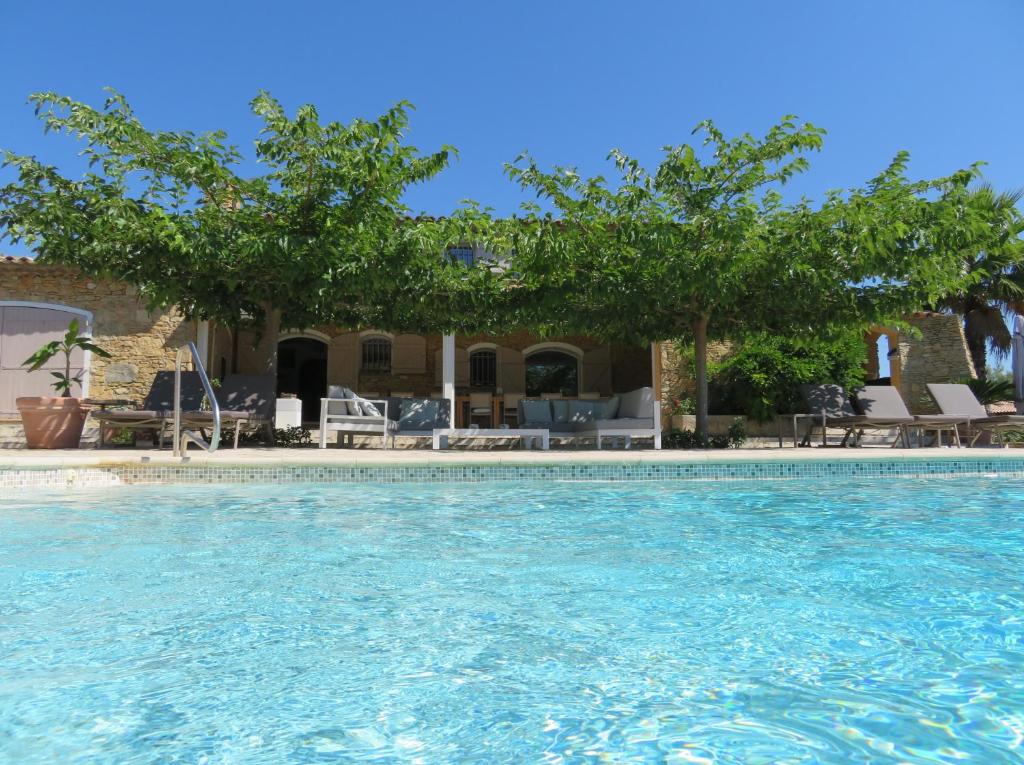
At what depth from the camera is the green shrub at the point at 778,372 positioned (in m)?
11.5

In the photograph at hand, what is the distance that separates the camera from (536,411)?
1045 cm

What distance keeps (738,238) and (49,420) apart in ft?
28.4

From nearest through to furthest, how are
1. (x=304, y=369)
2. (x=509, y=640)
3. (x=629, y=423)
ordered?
1. (x=509, y=640)
2. (x=629, y=423)
3. (x=304, y=369)

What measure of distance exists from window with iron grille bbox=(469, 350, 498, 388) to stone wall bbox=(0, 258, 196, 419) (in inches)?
269

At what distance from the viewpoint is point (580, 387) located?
54.1 ft

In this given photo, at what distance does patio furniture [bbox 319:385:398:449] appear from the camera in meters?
8.80

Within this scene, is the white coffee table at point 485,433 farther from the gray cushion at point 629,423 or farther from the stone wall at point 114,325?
the stone wall at point 114,325

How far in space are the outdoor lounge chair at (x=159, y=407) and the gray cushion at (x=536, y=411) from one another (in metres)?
4.52

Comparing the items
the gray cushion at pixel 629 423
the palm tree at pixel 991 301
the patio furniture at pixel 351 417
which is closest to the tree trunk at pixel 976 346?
the palm tree at pixel 991 301

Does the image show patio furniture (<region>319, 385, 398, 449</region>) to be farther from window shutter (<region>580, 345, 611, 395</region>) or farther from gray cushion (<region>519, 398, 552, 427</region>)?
window shutter (<region>580, 345, 611, 395</region>)

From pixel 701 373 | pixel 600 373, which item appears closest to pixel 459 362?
pixel 600 373

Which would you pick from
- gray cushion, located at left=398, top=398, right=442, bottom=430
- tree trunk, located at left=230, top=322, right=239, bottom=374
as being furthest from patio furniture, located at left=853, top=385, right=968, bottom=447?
tree trunk, located at left=230, top=322, right=239, bottom=374

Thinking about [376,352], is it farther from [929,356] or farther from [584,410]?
[929,356]

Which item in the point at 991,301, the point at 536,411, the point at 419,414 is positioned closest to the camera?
the point at 419,414
